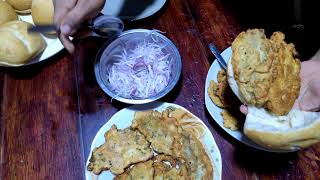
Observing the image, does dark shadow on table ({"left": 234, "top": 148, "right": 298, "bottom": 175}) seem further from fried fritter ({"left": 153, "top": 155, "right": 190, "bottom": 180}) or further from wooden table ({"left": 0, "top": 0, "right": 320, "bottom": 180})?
fried fritter ({"left": 153, "top": 155, "right": 190, "bottom": 180})

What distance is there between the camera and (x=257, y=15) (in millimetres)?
1459

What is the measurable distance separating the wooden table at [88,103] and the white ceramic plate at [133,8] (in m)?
0.05

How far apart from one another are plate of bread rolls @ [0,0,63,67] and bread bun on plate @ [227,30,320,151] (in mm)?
756

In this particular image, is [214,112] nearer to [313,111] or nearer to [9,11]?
[313,111]

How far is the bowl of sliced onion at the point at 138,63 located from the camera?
123 centimetres

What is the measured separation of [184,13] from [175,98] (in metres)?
0.43

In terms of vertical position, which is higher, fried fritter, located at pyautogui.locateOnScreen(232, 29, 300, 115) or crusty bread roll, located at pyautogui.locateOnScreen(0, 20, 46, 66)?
fried fritter, located at pyautogui.locateOnScreen(232, 29, 300, 115)

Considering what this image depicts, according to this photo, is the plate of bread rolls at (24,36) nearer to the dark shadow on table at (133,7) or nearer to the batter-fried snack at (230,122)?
the dark shadow on table at (133,7)

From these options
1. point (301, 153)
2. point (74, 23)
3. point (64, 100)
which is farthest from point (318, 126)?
point (64, 100)

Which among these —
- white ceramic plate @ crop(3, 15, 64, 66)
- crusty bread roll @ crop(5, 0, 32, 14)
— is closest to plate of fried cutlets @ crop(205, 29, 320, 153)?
white ceramic plate @ crop(3, 15, 64, 66)

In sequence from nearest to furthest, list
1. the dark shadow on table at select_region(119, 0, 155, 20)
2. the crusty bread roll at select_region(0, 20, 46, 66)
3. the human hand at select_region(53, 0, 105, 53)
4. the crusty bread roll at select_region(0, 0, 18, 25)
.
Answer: the human hand at select_region(53, 0, 105, 53) → the crusty bread roll at select_region(0, 20, 46, 66) → the crusty bread roll at select_region(0, 0, 18, 25) → the dark shadow on table at select_region(119, 0, 155, 20)

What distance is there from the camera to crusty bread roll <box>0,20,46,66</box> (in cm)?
118

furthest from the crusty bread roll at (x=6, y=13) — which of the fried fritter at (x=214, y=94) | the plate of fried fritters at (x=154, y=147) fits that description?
the fried fritter at (x=214, y=94)

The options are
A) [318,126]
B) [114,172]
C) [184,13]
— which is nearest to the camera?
[318,126]
